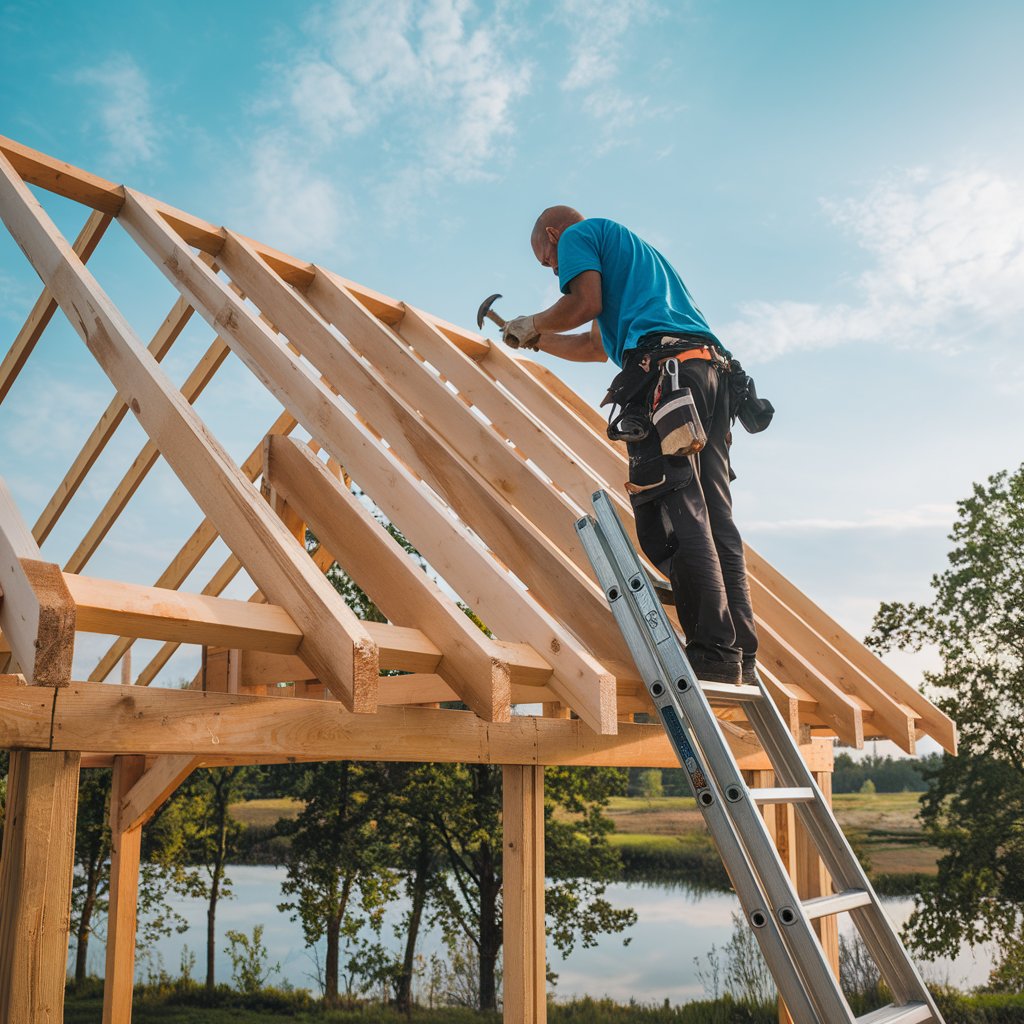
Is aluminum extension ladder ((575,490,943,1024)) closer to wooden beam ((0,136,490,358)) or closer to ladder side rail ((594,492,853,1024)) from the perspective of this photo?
ladder side rail ((594,492,853,1024))

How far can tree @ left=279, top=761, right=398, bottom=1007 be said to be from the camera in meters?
12.6

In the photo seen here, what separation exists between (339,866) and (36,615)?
41.4 ft

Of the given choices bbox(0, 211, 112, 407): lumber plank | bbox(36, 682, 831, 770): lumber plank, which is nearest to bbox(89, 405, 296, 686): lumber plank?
bbox(0, 211, 112, 407): lumber plank

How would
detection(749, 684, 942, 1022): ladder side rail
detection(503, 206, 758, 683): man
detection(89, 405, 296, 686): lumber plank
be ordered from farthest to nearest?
detection(89, 405, 296, 686): lumber plank → detection(503, 206, 758, 683): man → detection(749, 684, 942, 1022): ladder side rail

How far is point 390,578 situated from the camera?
2.46 metres

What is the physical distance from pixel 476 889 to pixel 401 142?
10.6 metres

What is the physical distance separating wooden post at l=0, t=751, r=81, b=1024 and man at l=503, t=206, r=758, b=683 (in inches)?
65.6

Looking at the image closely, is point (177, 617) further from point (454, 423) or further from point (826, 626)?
point (826, 626)

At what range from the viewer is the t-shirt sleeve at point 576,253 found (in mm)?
3070

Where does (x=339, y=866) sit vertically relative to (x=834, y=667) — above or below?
below

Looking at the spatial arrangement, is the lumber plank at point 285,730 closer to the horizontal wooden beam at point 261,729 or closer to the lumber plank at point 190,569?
the horizontal wooden beam at point 261,729

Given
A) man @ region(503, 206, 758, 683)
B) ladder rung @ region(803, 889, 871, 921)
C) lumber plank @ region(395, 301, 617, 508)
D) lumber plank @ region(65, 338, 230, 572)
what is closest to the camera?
ladder rung @ region(803, 889, 871, 921)

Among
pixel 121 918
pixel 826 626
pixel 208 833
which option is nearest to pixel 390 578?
pixel 826 626

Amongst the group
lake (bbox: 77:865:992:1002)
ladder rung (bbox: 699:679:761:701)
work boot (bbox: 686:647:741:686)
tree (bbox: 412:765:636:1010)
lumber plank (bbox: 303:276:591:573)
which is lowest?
lake (bbox: 77:865:992:1002)
